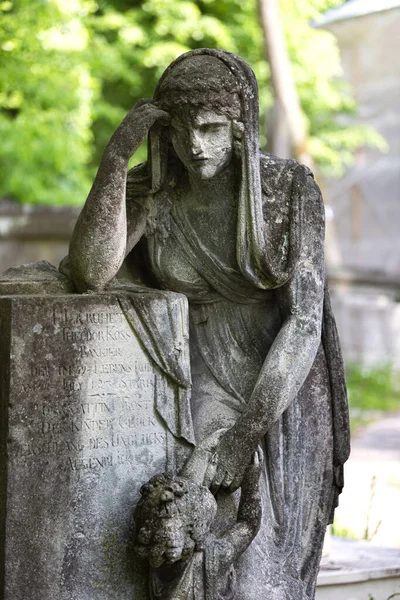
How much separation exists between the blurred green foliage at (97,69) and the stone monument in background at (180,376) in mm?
6504

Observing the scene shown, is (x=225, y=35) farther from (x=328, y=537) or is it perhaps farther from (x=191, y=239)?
(x=191, y=239)

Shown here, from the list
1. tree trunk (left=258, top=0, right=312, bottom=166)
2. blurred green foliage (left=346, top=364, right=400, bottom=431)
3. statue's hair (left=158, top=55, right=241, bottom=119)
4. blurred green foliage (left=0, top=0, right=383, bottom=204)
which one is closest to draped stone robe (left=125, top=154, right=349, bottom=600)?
statue's hair (left=158, top=55, right=241, bottom=119)

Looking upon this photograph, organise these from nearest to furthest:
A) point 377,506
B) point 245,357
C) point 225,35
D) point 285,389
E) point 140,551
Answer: point 140,551 < point 285,389 < point 245,357 < point 377,506 < point 225,35

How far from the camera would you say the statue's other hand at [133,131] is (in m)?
4.00

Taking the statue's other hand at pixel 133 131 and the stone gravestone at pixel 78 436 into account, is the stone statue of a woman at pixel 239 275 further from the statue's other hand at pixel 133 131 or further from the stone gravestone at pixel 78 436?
the stone gravestone at pixel 78 436

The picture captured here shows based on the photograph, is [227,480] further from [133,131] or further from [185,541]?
[133,131]

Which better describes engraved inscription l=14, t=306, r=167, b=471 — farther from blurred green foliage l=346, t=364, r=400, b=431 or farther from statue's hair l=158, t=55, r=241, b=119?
blurred green foliage l=346, t=364, r=400, b=431

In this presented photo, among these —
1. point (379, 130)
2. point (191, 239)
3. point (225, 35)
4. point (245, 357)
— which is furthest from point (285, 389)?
point (379, 130)

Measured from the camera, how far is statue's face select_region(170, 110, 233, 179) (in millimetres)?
4035

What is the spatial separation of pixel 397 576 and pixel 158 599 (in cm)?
213

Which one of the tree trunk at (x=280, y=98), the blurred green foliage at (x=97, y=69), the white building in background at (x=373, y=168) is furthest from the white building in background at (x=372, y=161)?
the tree trunk at (x=280, y=98)

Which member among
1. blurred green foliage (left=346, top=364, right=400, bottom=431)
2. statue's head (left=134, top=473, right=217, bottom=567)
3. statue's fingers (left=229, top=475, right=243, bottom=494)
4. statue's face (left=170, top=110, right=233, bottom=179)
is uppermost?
statue's face (left=170, top=110, right=233, bottom=179)

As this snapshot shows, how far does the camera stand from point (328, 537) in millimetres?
6035

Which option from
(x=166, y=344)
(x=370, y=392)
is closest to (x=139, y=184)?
(x=166, y=344)
